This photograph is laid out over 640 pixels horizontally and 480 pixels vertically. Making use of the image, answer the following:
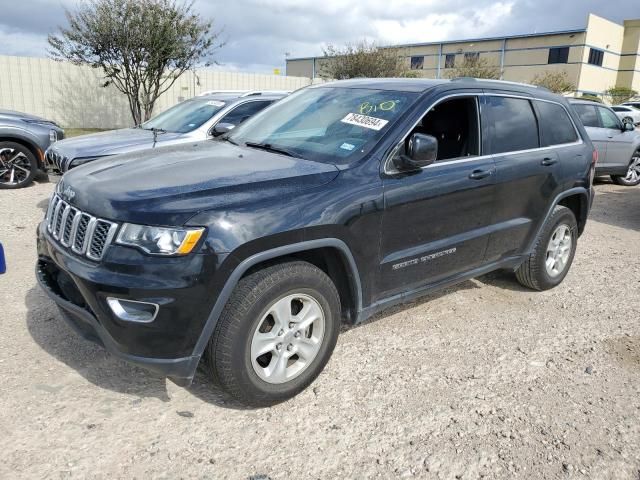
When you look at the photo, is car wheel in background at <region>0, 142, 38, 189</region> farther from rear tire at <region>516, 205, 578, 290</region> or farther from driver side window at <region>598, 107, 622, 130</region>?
driver side window at <region>598, 107, 622, 130</region>

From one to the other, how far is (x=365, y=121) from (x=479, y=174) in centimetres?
94

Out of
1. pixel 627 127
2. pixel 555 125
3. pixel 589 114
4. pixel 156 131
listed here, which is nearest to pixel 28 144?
pixel 156 131

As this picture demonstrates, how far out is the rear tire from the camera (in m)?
4.60

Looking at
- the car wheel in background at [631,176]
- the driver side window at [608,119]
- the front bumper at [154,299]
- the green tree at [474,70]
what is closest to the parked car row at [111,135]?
the front bumper at [154,299]

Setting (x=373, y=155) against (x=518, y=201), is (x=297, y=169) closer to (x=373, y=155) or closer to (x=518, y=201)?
(x=373, y=155)

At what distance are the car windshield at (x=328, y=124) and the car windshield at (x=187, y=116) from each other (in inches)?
130

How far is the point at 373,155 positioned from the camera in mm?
3152

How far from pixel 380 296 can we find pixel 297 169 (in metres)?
0.97

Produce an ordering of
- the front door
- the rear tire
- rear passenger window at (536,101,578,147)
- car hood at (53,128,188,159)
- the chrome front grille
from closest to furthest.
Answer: the chrome front grille < the front door < rear passenger window at (536,101,578,147) < the rear tire < car hood at (53,128,188,159)

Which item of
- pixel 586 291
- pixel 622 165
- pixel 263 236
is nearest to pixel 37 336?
pixel 263 236

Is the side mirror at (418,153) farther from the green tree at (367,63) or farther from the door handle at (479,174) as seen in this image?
the green tree at (367,63)

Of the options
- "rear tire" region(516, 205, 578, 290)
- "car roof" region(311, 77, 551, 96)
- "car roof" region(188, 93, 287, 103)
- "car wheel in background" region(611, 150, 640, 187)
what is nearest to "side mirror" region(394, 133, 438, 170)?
"car roof" region(311, 77, 551, 96)

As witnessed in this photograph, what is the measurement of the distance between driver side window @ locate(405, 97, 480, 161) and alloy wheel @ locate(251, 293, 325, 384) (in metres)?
1.57

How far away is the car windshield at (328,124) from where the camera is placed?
3.29 m
